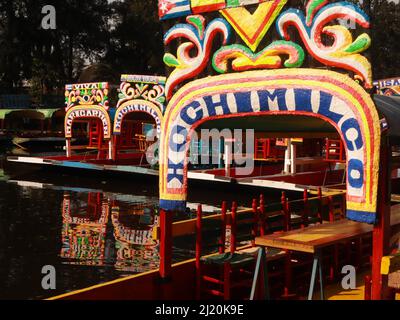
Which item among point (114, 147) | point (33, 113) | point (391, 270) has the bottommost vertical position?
point (391, 270)

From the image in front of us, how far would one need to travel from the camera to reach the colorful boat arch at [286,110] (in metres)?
4.48

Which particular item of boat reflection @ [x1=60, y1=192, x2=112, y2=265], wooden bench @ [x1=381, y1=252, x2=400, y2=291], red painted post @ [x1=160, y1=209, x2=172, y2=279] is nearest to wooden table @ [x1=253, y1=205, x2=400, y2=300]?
wooden bench @ [x1=381, y1=252, x2=400, y2=291]

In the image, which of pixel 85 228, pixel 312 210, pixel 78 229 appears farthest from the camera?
pixel 85 228

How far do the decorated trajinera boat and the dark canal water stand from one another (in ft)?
10.1

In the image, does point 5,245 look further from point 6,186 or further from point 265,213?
point 6,186

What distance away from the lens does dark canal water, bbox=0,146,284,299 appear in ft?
30.4

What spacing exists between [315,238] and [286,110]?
1520 mm

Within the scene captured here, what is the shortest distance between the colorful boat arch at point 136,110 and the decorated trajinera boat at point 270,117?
1341cm

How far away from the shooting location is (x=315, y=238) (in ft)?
19.0

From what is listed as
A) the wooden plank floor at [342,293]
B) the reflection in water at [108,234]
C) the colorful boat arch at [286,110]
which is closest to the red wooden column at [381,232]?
the colorful boat arch at [286,110]

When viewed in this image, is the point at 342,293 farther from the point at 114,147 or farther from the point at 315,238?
the point at 114,147

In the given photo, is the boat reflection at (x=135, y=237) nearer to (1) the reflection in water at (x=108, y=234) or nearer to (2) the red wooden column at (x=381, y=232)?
(1) the reflection in water at (x=108, y=234)

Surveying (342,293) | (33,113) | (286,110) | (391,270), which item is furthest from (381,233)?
(33,113)

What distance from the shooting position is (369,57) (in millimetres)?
4469
